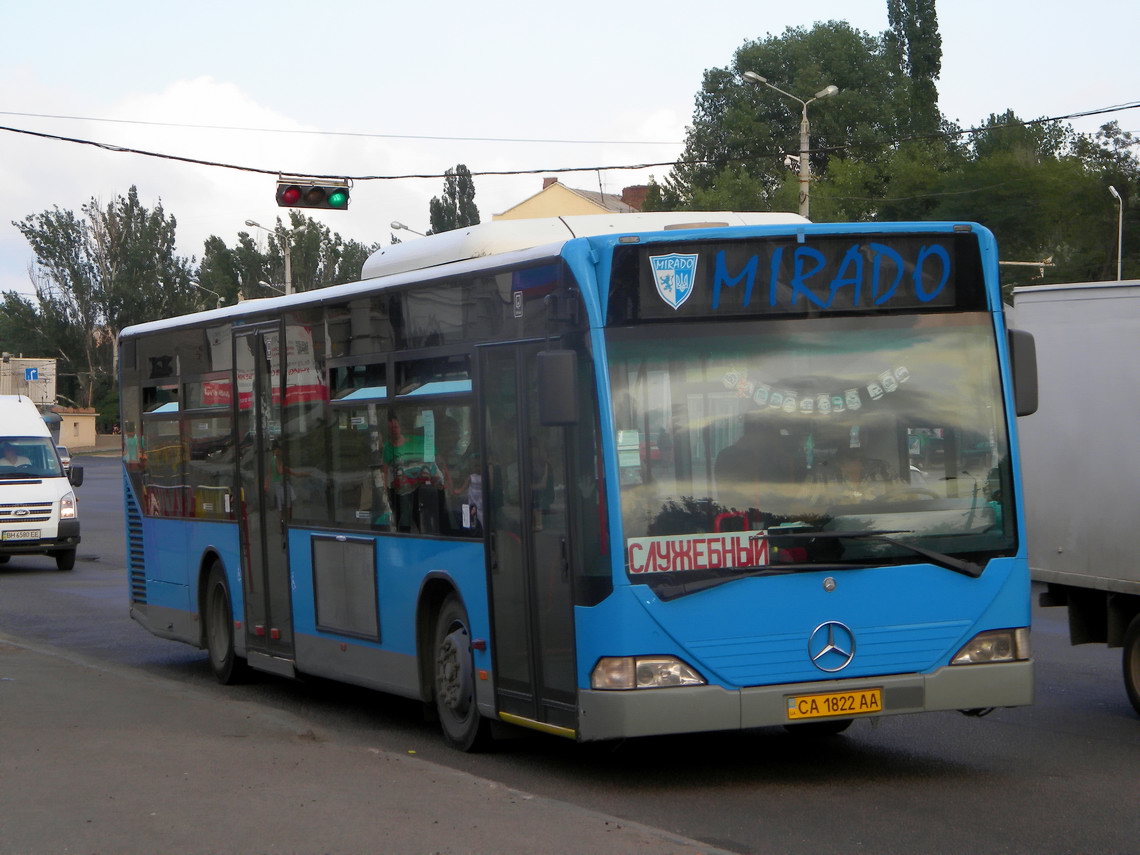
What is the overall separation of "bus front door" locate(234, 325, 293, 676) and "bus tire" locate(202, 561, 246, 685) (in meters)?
0.50

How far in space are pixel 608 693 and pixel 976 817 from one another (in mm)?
1742

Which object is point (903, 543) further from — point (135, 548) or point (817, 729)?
point (135, 548)

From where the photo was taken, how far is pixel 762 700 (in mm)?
7629

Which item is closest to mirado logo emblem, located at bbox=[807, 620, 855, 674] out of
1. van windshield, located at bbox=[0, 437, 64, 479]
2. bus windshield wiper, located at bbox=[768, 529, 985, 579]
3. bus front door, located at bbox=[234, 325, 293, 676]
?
bus windshield wiper, located at bbox=[768, 529, 985, 579]

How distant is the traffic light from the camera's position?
64.4 feet

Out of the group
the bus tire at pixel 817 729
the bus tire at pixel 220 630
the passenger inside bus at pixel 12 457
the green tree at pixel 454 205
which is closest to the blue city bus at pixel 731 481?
the bus tire at pixel 817 729

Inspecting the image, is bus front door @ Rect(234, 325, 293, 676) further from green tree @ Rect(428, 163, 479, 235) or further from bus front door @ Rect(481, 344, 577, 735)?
green tree @ Rect(428, 163, 479, 235)

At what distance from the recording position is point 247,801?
7.25m

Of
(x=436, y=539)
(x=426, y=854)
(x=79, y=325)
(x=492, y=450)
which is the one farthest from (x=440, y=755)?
(x=79, y=325)

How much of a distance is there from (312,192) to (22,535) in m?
8.19

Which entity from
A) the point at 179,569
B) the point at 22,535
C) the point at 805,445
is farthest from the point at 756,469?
the point at 22,535

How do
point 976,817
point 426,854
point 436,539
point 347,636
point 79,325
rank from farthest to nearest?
1. point 79,325
2. point 347,636
3. point 436,539
4. point 976,817
5. point 426,854

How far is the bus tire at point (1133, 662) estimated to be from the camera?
9961mm

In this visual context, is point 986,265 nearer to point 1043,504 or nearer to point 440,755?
point 1043,504
